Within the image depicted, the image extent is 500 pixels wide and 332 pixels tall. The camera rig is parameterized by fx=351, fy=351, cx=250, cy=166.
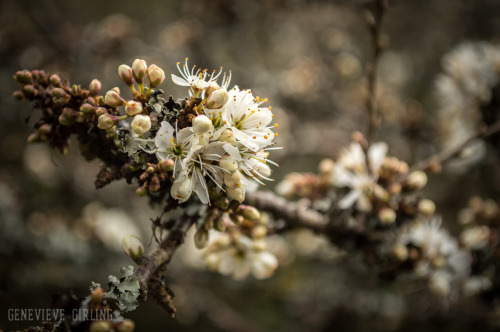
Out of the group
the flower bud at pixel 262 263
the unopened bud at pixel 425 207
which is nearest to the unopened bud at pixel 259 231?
the flower bud at pixel 262 263

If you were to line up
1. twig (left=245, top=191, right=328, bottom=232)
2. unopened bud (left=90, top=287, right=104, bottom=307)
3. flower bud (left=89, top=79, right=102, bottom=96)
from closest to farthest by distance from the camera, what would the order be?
1. unopened bud (left=90, top=287, right=104, bottom=307)
2. flower bud (left=89, top=79, right=102, bottom=96)
3. twig (left=245, top=191, right=328, bottom=232)

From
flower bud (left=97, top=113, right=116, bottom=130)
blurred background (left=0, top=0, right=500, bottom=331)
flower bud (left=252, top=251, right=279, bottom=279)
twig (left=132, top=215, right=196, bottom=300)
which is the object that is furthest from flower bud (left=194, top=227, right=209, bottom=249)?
blurred background (left=0, top=0, right=500, bottom=331)

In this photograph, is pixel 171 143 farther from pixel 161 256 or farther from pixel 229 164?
pixel 161 256

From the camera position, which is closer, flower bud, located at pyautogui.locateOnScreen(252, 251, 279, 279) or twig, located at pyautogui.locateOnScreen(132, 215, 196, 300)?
twig, located at pyautogui.locateOnScreen(132, 215, 196, 300)

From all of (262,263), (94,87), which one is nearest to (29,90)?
(94,87)

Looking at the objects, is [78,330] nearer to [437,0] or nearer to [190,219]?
[190,219]

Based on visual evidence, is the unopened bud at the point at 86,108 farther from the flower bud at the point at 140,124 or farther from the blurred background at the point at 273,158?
the blurred background at the point at 273,158

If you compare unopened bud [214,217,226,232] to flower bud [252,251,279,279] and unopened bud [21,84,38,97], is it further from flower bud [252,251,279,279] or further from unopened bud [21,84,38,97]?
unopened bud [21,84,38,97]
